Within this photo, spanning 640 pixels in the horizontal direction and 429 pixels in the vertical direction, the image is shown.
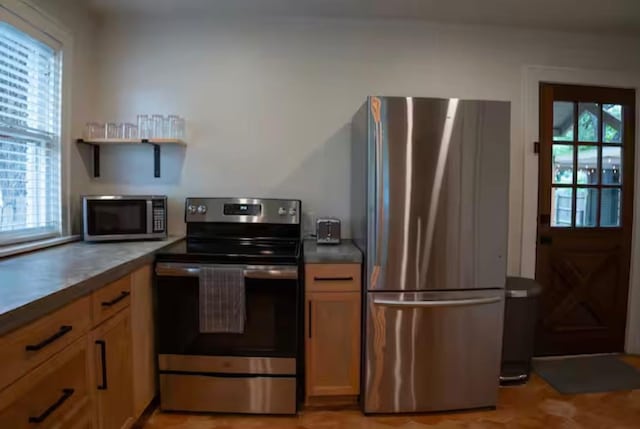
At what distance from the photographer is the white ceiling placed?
2.30 metres

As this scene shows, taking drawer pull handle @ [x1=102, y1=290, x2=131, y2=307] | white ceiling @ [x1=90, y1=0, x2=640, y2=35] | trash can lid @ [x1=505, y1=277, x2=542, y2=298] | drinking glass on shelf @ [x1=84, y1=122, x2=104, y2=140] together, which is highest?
white ceiling @ [x1=90, y1=0, x2=640, y2=35]

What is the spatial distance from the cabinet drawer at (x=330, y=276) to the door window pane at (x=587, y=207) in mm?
1842

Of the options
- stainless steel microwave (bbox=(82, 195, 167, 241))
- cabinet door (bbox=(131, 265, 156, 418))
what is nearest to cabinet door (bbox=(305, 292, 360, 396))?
cabinet door (bbox=(131, 265, 156, 418))

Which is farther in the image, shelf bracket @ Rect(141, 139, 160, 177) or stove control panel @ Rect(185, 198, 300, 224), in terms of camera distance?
shelf bracket @ Rect(141, 139, 160, 177)

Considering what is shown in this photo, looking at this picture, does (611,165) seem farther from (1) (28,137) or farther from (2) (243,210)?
(1) (28,137)

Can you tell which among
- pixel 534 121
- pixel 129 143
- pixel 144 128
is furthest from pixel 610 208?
pixel 129 143

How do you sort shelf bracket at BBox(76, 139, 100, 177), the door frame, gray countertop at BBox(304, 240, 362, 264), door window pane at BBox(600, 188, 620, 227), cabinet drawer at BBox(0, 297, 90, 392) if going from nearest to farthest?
cabinet drawer at BBox(0, 297, 90, 392) < gray countertop at BBox(304, 240, 362, 264) < shelf bracket at BBox(76, 139, 100, 177) < the door frame < door window pane at BBox(600, 188, 620, 227)

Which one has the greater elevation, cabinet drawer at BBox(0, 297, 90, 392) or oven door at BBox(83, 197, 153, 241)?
oven door at BBox(83, 197, 153, 241)

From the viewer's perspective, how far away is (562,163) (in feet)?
8.84

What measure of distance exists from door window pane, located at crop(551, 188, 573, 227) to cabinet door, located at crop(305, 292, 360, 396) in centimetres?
169

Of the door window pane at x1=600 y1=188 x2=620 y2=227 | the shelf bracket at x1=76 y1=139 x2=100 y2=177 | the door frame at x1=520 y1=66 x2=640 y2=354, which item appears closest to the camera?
the shelf bracket at x1=76 y1=139 x2=100 y2=177

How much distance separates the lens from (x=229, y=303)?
76.2 inches

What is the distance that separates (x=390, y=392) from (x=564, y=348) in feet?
5.26

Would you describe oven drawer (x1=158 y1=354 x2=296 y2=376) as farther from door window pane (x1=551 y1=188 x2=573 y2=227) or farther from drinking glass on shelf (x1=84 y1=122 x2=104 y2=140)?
door window pane (x1=551 y1=188 x2=573 y2=227)
